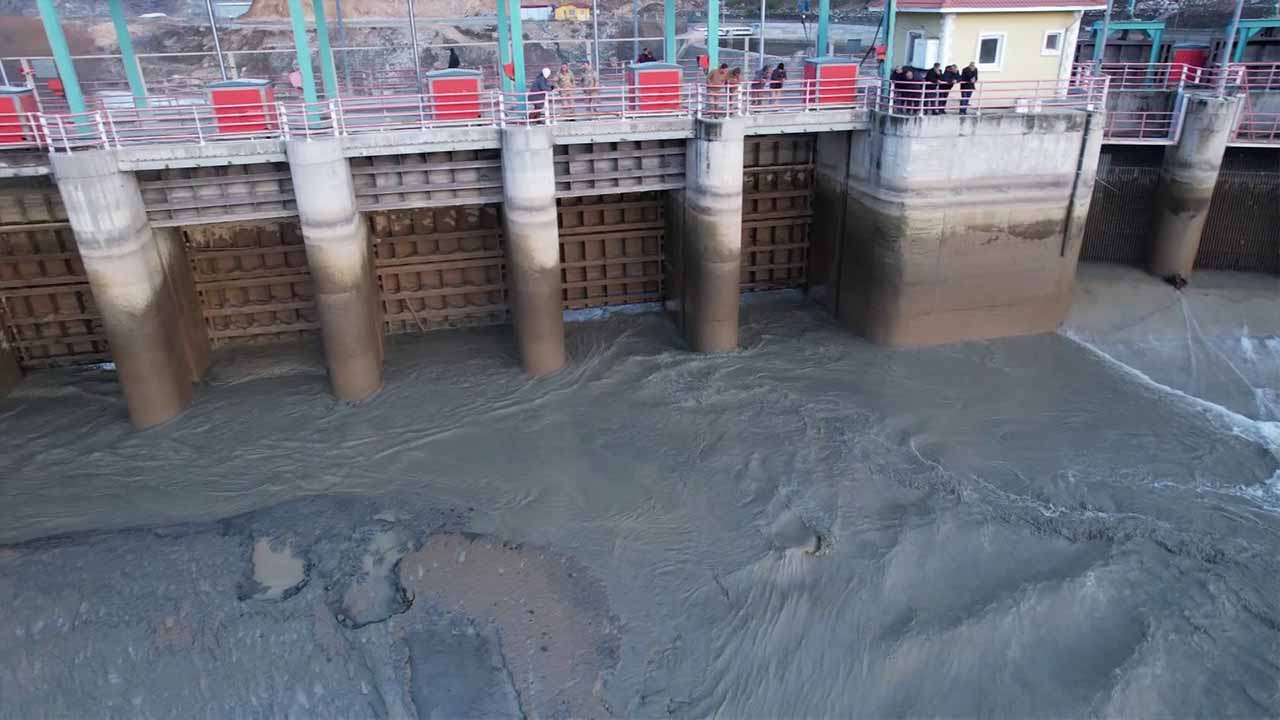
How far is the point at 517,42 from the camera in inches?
599

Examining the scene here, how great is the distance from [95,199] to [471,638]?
9463 millimetres

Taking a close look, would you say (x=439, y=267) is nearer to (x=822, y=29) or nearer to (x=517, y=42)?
(x=517, y=42)

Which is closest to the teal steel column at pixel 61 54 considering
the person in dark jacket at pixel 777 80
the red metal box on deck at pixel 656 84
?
the red metal box on deck at pixel 656 84

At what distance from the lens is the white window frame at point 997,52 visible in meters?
16.4

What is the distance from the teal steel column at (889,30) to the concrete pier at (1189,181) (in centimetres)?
710

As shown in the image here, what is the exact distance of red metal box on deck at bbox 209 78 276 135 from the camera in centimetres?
1423

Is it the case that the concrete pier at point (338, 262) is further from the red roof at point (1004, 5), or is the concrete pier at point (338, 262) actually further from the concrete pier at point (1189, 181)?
the concrete pier at point (1189, 181)

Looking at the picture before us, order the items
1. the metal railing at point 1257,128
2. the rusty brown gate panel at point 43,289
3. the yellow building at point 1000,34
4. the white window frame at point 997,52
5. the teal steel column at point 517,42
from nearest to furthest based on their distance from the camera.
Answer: the teal steel column at point 517,42, the rusty brown gate panel at point 43,289, the yellow building at point 1000,34, the white window frame at point 997,52, the metal railing at point 1257,128

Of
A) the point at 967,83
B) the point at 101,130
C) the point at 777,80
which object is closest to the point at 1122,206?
the point at 967,83

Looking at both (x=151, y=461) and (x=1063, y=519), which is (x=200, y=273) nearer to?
(x=151, y=461)

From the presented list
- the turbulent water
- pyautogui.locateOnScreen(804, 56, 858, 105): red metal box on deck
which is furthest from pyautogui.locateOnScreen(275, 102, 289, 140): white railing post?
pyautogui.locateOnScreen(804, 56, 858, 105): red metal box on deck

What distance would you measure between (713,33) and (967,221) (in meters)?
6.23

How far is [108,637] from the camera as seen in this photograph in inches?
396

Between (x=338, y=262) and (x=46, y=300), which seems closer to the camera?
(x=338, y=262)
